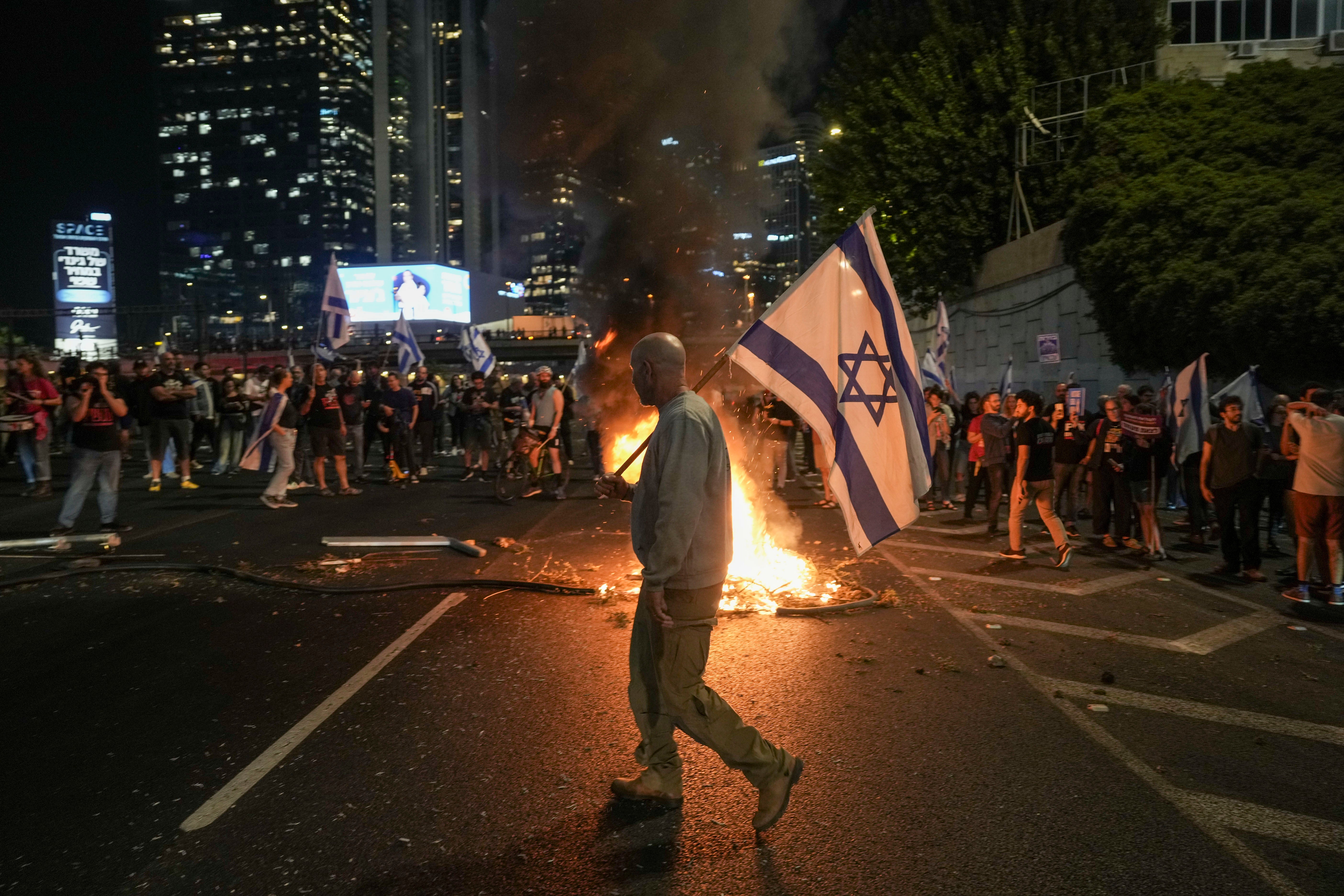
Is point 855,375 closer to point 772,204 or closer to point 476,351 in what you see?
point 772,204

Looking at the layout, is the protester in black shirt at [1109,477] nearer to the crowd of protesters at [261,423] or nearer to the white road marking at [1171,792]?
the white road marking at [1171,792]

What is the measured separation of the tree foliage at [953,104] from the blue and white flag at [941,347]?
894cm

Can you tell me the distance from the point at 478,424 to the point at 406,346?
641 cm

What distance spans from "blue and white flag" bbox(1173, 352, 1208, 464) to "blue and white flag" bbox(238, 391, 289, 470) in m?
11.9

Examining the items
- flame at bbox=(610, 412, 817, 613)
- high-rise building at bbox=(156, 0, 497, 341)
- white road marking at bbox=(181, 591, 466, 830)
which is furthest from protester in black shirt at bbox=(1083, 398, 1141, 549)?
high-rise building at bbox=(156, 0, 497, 341)

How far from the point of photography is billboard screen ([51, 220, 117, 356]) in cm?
7525

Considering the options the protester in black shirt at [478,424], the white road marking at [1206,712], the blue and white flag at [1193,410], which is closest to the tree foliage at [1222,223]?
the blue and white flag at [1193,410]

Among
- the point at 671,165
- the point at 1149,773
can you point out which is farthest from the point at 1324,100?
the point at 1149,773

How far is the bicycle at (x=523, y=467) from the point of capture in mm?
14086

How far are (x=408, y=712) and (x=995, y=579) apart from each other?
576cm

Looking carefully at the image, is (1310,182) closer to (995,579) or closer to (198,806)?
(995,579)

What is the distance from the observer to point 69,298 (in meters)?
76.0

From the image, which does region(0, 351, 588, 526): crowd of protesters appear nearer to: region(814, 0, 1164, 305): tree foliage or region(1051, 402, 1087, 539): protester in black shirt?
region(1051, 402, 1087, 539): protester in black shirt

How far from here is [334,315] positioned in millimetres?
20031
